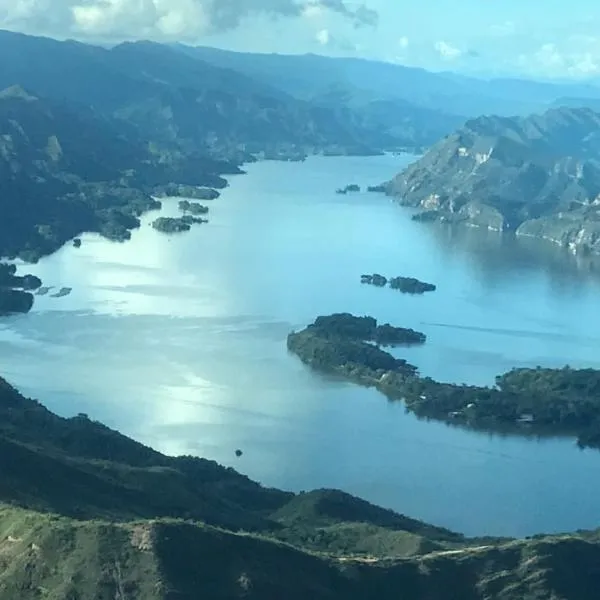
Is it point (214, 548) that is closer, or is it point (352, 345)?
point (214, 548)

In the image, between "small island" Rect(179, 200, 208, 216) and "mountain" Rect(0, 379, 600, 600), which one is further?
"small island" Rect(179, 200, 208, 216)

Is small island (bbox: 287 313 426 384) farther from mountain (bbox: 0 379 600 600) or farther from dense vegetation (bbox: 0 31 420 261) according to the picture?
dense vegetation (bbox: 0 31 420 261)

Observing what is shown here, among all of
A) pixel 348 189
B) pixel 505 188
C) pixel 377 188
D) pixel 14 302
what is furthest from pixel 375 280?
pixel 377 188

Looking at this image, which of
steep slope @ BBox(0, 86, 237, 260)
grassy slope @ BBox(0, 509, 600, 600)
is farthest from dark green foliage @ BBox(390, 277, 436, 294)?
grassy slope @ BBox(0, 509, 600, 600)

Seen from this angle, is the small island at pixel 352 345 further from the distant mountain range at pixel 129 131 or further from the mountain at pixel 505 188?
the mountain at pixel 505 188

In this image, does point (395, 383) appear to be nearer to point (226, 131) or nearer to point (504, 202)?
point (504, 202)

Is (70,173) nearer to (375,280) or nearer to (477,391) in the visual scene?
Result: (375,280)
